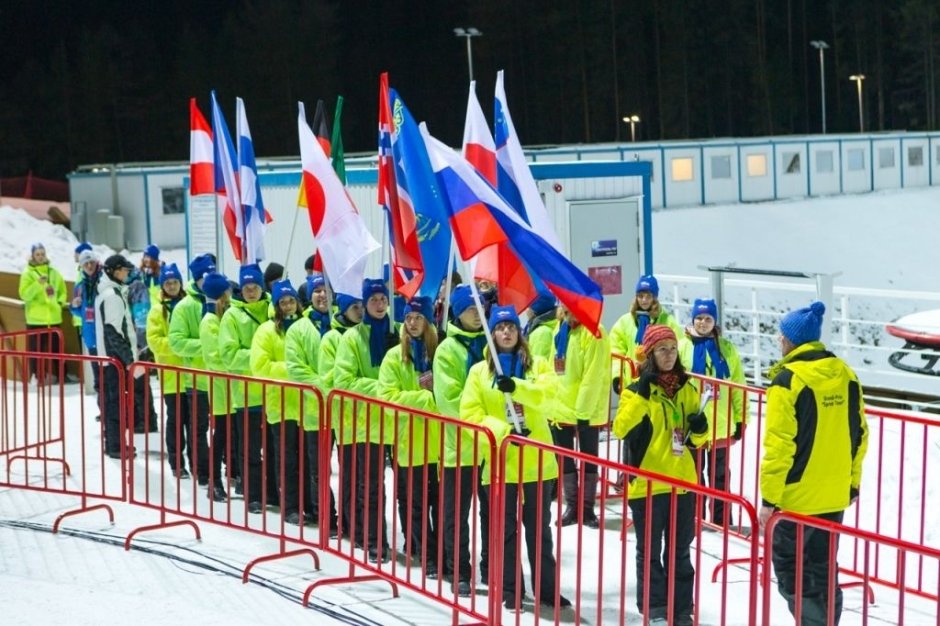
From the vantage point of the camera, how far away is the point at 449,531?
772 centimetres

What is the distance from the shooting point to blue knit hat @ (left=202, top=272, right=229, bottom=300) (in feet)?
34.4

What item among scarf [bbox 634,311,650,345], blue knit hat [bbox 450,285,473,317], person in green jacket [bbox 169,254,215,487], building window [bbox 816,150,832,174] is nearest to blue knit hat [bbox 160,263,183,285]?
person in green jacket [bbox 169,254,215,487]

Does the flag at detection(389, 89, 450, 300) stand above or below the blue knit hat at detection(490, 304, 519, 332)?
above

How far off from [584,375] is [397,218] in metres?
1.66

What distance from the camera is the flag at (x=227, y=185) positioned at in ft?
40.4

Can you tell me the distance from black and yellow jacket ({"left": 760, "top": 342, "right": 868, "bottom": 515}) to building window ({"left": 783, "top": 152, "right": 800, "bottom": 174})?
4031 cm

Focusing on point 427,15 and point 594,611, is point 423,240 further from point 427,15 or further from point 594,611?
point 427,15

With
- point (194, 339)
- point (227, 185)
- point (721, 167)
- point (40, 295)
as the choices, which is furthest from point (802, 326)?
point (721, 167)

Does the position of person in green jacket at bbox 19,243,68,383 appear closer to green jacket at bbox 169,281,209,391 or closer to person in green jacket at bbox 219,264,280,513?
green jacket at bbox 169,281,209,391

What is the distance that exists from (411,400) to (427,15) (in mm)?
95217

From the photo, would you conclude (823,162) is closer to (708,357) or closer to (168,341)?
(168,341)

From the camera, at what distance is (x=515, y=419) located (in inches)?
284

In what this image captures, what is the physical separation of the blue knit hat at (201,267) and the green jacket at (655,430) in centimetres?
517

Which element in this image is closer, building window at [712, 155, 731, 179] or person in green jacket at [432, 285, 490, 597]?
person in green jacket at [432, 285, 490, 597]
